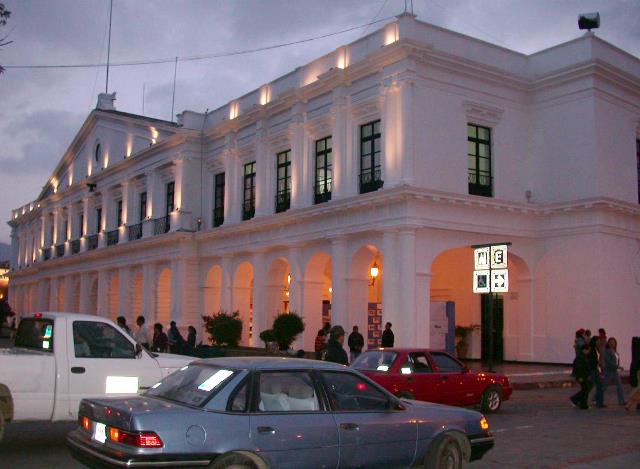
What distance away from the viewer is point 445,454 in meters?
7.80

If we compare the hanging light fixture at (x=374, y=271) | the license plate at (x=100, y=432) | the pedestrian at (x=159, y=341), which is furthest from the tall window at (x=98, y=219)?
the license plate at (x=100, y=432)

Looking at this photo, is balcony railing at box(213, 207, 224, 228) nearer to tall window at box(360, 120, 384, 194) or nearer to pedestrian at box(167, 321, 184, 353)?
pedestrian at box(167, 321, 184, 353)

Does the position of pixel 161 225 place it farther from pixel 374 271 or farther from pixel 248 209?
pixel 374 271

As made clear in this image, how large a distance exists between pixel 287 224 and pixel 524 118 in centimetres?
914

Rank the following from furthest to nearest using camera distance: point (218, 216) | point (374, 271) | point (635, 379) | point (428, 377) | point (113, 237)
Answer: point (113, 237), point (218, 216), point (374, 271), point (635, 379), point (428, 377)

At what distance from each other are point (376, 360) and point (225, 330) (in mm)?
Answer: 15641

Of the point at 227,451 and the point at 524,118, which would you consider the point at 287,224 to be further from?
the point at 227,451

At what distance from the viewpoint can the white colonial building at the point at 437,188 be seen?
23.5 m

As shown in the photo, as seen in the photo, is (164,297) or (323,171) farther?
(164,297)

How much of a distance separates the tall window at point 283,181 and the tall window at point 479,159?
7287 mm

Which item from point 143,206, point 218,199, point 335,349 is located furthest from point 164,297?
point 335,349

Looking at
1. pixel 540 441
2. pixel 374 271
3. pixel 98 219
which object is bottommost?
pixel 540 441

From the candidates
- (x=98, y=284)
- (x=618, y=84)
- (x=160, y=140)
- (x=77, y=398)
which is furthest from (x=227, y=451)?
(x=98, y=284)

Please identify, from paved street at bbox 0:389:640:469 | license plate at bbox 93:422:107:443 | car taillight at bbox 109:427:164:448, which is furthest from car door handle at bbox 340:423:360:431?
paved street at bbox 0:389:640:469
